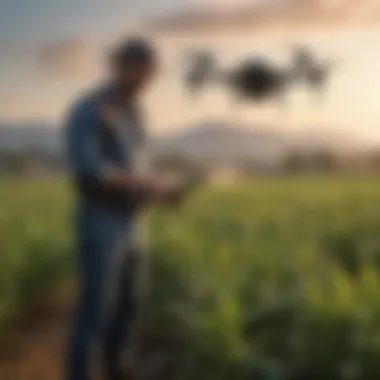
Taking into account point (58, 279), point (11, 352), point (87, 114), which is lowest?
point (11, 352)

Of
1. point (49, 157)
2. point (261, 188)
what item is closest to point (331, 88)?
point (261, 188)

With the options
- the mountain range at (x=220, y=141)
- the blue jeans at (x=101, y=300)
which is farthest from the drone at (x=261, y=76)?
the blue jeans at (x=101, y=300)

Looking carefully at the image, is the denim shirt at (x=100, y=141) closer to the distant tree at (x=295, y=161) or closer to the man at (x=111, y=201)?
the man at (x=111, y=201)

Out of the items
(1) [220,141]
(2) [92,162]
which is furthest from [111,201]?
(1) [220,141]

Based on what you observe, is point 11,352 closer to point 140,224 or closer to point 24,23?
point 140,224

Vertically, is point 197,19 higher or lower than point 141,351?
higher
